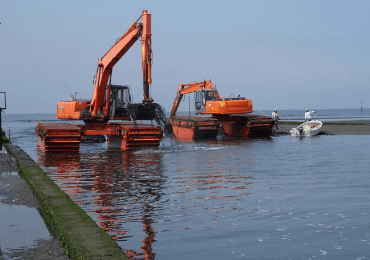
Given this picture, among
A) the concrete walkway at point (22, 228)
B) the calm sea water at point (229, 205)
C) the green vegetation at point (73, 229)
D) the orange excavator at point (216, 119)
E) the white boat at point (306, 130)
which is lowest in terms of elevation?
the calm sea water at point (229, 205)

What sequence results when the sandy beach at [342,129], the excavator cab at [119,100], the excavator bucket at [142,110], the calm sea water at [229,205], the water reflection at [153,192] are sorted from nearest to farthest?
the calm sea water at [229,205] < the water reflection at [153,192] < the excavator bucket at [142,110] < the excavator cab at [119,100] < the sandy beach at [342,129]

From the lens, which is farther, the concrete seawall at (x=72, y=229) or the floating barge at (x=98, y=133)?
the floating barge at (x=98, y=133)

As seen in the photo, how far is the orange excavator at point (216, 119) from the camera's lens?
3691 cm

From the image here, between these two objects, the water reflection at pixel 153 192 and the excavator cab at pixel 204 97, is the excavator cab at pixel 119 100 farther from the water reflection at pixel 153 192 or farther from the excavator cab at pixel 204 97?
the excavator cab at pixel 204 97

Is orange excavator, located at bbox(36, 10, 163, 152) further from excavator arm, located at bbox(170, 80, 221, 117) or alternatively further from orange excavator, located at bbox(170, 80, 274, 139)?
excavator arm, located at bbox(170, 80, 221, 117)

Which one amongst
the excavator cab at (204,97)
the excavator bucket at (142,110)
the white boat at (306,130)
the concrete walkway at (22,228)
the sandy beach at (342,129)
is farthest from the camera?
the sandy beach at (342,129)

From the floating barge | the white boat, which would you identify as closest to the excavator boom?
the floating barge

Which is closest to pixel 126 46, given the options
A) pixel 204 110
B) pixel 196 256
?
pixel 204 110

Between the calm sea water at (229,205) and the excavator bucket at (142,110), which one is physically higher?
the excavator bucket at (142,110)

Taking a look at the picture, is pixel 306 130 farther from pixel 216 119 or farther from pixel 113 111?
pixel 113 111

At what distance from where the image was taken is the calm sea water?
741 centimetres

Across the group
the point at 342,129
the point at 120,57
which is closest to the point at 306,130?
the point at 342,129

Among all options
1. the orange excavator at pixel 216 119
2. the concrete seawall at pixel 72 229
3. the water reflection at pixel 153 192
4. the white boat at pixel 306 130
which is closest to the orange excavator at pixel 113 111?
the water reflection at pixel 153 192

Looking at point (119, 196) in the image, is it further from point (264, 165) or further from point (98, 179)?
point (264, 165)
